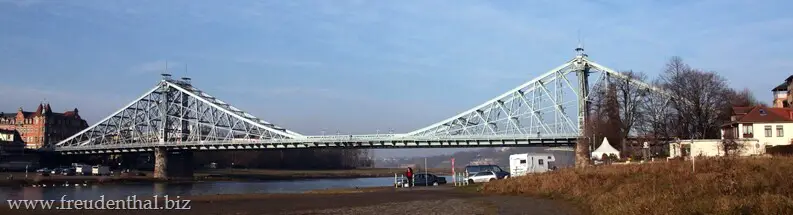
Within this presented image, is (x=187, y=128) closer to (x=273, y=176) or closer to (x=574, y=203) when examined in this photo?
(x=273, y=176)

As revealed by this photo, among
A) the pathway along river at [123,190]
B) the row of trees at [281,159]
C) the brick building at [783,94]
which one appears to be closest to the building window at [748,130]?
the pathway along river at [123,190]

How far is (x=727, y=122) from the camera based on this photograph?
76812 mm

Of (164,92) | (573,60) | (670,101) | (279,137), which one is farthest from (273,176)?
(670,101)

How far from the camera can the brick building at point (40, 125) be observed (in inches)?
6486

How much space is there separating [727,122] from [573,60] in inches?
1102

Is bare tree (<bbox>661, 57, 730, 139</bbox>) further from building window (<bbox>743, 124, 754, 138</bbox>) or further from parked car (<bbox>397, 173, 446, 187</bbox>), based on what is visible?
parked car (<bbox>397, 173, 446, 187</bbox>)

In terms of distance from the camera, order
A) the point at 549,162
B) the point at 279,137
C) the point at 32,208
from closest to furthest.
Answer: the point at 32,208, the point at 549,162, the point at 279,137

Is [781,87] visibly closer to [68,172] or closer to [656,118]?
[656,118]

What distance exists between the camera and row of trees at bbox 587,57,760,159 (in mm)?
76125

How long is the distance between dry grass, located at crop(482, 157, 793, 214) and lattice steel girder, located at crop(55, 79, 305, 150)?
260 feet

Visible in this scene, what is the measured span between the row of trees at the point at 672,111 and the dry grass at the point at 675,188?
44274mm

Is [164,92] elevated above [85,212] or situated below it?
above

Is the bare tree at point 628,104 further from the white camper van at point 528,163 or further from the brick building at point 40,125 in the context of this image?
the brick building at point 40,125

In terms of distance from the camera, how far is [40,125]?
544ft
